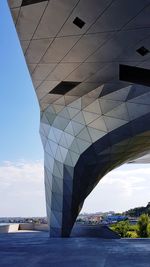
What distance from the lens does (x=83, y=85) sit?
18.4m

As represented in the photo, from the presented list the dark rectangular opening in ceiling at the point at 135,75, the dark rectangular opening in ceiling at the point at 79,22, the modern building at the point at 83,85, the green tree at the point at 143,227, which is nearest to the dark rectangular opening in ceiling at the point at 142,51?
the modern building at the point at 83,85

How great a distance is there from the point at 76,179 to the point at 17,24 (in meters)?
14.3

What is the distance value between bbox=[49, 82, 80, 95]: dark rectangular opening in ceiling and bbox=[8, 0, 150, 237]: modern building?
1cm

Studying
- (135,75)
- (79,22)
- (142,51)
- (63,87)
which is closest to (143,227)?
(63,87)

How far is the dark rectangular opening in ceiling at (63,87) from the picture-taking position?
18.4 meters

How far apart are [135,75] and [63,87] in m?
4.46

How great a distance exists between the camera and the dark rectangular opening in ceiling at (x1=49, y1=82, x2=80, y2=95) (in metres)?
18.4

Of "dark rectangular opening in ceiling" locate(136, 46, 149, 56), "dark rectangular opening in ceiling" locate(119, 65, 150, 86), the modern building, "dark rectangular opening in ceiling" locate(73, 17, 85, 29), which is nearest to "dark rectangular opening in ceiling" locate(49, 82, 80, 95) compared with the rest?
the modern building

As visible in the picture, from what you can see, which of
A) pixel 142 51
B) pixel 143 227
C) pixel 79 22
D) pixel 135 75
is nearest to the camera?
pixel 79 22

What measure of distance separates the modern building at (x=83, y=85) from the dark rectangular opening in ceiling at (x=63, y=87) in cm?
1

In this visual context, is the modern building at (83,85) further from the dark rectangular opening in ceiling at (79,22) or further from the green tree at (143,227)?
the green tree at (143,227)

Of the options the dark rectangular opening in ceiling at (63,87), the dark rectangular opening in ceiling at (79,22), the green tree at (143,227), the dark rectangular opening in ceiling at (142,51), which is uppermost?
the dark rectangular opening in ceiling at (63,87)

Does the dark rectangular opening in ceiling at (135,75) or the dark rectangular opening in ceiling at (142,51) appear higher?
the dark rectangular opening in ceiling at (135,75)

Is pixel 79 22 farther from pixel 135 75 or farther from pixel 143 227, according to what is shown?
pixel 143 227
